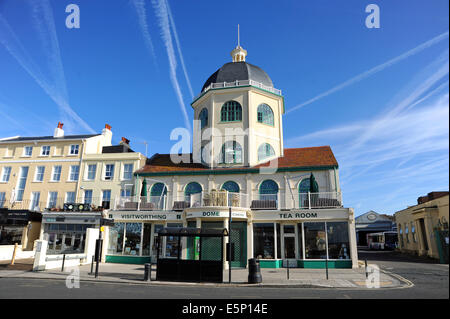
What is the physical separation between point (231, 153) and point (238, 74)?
715 cm

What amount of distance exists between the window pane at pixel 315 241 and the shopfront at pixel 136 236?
28.8 ft

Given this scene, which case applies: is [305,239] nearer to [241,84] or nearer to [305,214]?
[305,214]

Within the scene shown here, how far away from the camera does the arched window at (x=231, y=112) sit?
25.1 meters

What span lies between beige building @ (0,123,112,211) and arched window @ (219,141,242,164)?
1240cm

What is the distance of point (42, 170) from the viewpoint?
28375 mm

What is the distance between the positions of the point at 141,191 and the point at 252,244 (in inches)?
371

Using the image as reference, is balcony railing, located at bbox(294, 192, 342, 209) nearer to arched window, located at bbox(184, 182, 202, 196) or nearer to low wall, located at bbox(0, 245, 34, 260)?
arched window, located at bbox(184, 182, 202, 196)

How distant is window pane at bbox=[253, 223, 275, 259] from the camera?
20.4 metres

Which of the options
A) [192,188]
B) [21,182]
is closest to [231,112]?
[192,188]

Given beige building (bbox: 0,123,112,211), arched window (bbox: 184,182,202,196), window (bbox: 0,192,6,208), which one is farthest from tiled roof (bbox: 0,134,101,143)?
arched window (bbox: 184,182,202,196)

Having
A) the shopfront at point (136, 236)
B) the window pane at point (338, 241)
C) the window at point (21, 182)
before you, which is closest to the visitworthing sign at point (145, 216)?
the shopfront at point (136, 236)

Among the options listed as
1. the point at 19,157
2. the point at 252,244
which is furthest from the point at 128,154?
the point at 252,244

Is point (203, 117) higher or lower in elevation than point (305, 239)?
higher
